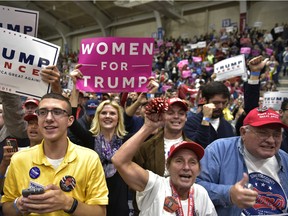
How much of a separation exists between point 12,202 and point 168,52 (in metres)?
17.9

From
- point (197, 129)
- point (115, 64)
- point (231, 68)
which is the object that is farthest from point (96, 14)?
point (197, 129)

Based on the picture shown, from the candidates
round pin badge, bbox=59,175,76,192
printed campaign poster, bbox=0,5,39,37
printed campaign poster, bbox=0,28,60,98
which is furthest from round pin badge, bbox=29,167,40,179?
printed campaign poster, bbox=0,5,39,37

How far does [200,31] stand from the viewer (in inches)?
825

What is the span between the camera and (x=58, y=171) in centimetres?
200

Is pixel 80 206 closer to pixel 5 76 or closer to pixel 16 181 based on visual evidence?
pixel 16 181

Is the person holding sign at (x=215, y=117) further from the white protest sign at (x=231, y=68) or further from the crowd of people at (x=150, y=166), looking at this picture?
the white protest sign at (x=231, y=68)

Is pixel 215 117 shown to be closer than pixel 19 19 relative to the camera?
No

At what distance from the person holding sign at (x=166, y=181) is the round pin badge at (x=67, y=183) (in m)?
0.29

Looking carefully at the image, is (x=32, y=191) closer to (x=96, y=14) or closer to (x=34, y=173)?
(x=34, y=173)

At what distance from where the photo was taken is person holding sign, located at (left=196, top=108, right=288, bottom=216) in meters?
2.20

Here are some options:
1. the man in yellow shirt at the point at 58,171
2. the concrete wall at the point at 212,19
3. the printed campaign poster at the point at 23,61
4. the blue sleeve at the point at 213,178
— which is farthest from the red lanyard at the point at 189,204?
the concrete wall at the point at 212,19

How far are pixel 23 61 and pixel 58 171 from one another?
1250 millimetres

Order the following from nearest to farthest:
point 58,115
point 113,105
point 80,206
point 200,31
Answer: point 80,206
point 58,115
point 113,105
point 200,31

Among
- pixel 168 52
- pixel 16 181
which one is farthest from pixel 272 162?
pixel 168 52
